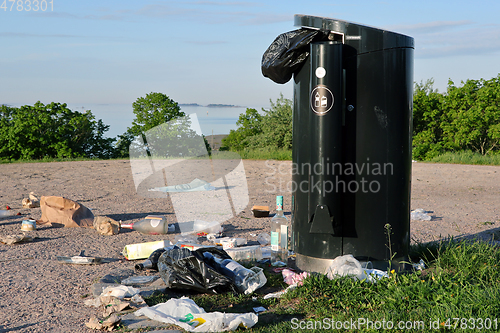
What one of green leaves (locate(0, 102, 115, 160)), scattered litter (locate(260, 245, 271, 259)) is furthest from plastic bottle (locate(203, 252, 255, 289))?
green leaves (locate(0, 102, 115, 160))

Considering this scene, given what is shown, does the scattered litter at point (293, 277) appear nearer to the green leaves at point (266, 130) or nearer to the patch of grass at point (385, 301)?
the patch of grass at point (385, 301)

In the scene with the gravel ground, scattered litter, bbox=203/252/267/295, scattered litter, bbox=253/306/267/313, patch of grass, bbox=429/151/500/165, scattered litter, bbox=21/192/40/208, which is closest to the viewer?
scattered litter, bbox=253/306/267/313

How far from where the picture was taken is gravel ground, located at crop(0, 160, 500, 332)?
285 centimetres

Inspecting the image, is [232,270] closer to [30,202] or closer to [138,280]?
[138,280]

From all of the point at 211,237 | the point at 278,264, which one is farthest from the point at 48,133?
the point at 278,264

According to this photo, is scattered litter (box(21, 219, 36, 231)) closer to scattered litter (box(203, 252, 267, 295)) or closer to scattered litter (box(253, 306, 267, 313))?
scattered litter (box(203, 252, 267, 295))

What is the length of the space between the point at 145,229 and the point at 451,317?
350cm

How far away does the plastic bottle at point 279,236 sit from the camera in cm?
369

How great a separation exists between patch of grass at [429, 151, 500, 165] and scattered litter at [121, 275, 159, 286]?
13832 mm

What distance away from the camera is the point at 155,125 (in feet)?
51.9

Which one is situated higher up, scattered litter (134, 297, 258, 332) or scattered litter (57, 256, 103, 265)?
scattered litter (134, 297, 258, 332)

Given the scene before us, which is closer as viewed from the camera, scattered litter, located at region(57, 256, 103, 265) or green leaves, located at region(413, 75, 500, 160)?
scattered litter, located at region(57, 256, 103, 265)

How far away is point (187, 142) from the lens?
6047 millimetres

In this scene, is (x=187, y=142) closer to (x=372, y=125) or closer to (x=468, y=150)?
(x=372, y=125)
